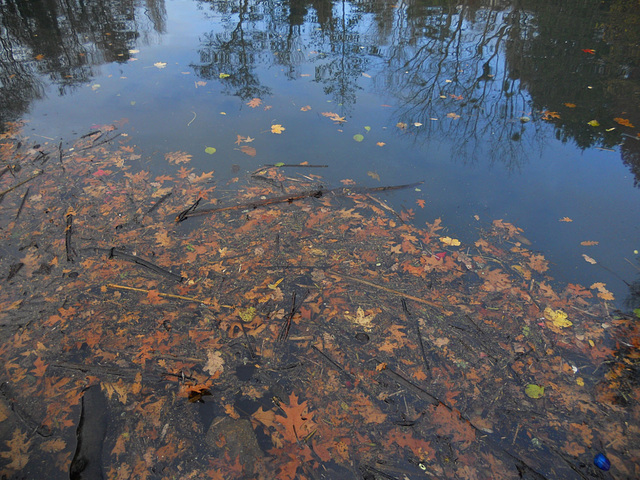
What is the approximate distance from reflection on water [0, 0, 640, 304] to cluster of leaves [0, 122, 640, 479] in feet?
3.68

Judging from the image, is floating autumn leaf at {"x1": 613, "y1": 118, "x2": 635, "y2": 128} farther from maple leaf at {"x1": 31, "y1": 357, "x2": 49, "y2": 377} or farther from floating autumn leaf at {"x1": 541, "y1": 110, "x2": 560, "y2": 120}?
maple leaf at {"x1": 31, "y1": 357, "x2": 49, "y2": 377}

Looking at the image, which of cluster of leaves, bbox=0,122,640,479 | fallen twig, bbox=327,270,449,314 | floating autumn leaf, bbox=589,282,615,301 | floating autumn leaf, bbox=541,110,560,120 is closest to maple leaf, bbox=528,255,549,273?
cluster of leaves, bbox=0,122,640,479

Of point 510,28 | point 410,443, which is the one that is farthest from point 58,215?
point 510,28

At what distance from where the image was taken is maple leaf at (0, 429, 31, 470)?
228cm

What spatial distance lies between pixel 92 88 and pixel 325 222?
5080mm

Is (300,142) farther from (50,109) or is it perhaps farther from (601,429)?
(601,429)

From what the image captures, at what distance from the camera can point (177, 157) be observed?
15.6ft

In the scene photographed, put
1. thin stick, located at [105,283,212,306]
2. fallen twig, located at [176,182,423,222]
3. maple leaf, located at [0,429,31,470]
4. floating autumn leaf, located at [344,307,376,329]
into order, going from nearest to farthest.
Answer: maple leaf, located at [0,429,31,470] < floating autumn leaf, located at [344,307,376,329] < thin stick, located at [105,283,212,306] < fallen twig, located at [176,182,423,222]

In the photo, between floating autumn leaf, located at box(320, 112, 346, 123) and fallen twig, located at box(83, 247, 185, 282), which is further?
floating autumn leaf, located at box(320, 112, 346, 123)

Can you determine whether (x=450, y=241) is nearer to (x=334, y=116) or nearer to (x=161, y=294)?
(x=161, y=294)

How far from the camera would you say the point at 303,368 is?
2777 mm

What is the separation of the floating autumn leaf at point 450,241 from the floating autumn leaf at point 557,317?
38.2 inches

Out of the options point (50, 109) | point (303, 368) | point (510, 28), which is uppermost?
point (510, 28)

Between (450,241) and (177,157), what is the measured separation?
3.45m
